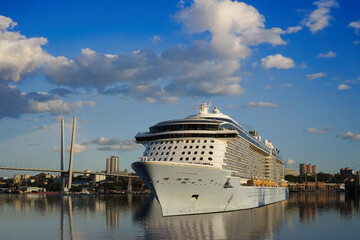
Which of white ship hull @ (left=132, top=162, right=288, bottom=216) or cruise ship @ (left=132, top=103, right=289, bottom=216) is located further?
cruise ship @ (left=132, top=103, right=289, bottom=216)

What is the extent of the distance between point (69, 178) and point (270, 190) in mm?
86764

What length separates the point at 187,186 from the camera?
32000 millimetres

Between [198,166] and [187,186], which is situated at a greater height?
[198,166]

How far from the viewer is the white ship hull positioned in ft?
102

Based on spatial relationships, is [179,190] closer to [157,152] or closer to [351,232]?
[157,152]

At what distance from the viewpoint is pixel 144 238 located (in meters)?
24.8

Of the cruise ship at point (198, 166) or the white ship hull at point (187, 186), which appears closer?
the white ship hull at point (187, 186)

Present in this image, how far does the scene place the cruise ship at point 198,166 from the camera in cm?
3147

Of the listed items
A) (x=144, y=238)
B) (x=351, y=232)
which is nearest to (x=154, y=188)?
(x=144, y=238)

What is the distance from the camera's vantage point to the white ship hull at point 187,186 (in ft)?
102

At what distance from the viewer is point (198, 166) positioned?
31953 mm

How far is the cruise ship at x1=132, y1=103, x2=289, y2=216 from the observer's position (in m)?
31.5

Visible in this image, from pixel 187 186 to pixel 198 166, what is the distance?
193cm

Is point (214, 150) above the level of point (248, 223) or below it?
above
